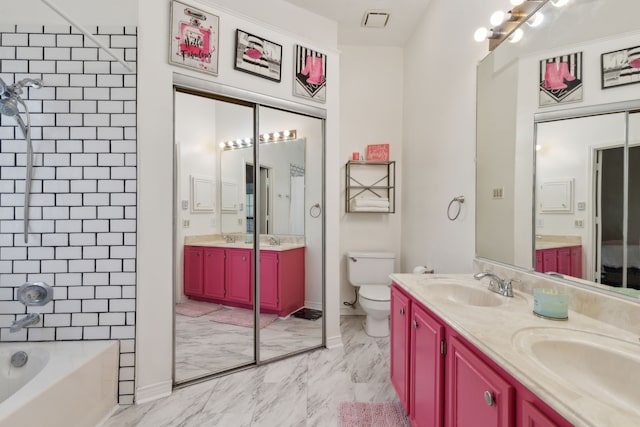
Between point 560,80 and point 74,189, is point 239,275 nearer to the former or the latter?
point 74,189

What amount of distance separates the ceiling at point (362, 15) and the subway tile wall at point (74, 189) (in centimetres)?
159

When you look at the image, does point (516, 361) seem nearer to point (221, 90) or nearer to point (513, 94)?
point (513, 94)

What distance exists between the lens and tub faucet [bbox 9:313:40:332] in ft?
5.34

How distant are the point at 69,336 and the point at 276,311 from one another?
54.1 inches

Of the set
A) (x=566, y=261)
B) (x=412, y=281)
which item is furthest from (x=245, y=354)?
(x=566, y=261)

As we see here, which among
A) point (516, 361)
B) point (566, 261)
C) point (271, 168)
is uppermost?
point (271, 168)

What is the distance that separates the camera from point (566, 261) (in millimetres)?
1302

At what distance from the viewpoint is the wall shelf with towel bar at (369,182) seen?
10.4ft

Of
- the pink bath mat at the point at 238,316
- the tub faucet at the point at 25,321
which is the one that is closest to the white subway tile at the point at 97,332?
the tub faucet at the point at 25,321

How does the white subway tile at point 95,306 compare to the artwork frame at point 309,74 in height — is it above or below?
below

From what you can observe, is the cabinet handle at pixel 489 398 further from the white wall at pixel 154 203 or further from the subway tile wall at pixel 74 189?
the subway tile wall at pixel 74 189

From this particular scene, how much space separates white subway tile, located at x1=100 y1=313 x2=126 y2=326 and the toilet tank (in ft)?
6.64

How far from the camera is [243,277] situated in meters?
2.29

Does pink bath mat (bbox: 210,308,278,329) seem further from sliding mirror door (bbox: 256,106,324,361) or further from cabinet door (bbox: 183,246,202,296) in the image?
cabinet door (bbox: 183,246,202,296)
